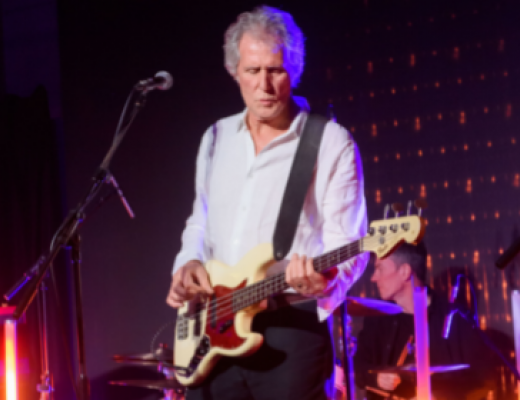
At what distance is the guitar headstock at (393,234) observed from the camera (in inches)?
69.4

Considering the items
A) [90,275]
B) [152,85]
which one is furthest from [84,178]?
[152,85]

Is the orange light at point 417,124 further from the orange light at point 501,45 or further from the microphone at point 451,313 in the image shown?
the microphone at point 451,313

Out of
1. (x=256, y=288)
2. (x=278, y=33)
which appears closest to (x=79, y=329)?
(x=256, y=288)

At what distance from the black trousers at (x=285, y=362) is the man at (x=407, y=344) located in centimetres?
143

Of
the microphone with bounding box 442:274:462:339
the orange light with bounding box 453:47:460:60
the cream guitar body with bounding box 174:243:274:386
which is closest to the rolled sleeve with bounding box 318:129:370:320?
the cream guitar body with bounding box 174:243:274:386

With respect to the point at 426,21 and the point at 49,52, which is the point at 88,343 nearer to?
the point at 49,52

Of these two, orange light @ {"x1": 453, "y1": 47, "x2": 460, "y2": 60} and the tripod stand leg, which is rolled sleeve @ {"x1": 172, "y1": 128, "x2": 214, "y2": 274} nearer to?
the tripod stand leg

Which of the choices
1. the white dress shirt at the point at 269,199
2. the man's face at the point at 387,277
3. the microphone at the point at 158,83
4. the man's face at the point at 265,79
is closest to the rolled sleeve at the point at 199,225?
the white dress shirt at the point at 269,199

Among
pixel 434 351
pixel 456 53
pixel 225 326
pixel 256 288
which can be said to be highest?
pixel 456 53

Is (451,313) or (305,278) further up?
(305,278)

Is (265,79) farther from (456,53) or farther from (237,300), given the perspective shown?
(456,53)

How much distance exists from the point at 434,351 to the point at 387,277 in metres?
0.51

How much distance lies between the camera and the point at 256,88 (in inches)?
86.5

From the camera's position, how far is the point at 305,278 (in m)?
1.85
